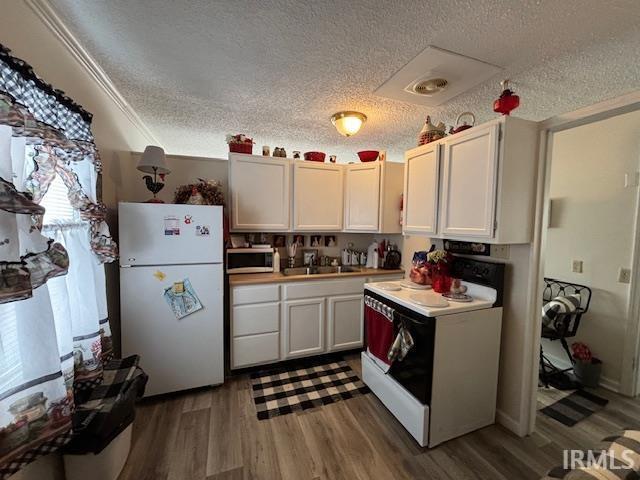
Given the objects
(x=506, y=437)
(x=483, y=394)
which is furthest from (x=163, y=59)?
(x=506, y=437)

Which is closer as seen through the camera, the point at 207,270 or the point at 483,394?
the point at 483,394

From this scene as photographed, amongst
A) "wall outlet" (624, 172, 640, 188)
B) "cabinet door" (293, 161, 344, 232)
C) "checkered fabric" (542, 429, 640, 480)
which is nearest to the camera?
"checkered fabric" (542, 429, 640, 480)

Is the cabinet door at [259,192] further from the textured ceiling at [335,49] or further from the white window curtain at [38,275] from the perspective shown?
the white window curtain at [38,275]

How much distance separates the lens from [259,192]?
2.61m

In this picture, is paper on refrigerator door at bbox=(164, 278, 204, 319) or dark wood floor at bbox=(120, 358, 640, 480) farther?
paper on refrigerator door at bbox=(164, 278, 204, 319)

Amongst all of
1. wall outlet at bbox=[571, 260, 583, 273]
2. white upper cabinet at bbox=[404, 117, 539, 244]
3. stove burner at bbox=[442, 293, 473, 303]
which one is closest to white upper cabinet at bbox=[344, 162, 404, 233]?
white upper cabinet at bbox=[404, 117, 539, 244]

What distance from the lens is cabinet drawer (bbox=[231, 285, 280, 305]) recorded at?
7.59 feet

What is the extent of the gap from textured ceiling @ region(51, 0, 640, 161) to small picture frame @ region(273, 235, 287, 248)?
53.1 inches

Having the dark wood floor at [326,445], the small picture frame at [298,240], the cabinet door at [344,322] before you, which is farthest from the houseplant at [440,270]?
the small picture frame at [298,240]

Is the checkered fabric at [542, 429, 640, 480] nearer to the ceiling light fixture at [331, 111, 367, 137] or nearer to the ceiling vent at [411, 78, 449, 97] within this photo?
the ceiling vent at [411, 78, 449, 97]

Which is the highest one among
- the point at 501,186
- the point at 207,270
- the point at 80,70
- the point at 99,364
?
the point at 80,70

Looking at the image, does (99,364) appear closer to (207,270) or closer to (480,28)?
(207,270)

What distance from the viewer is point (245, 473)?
4.76ft

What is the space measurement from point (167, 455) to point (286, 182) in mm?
2330
